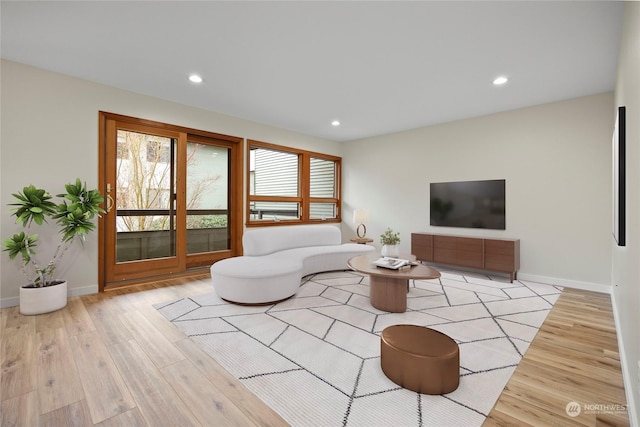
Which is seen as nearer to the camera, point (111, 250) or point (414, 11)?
point (414, 11)

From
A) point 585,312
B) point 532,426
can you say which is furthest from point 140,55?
point 585,312

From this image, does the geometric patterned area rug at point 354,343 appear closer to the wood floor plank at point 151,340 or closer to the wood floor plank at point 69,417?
the wood floor plank at point 151,340

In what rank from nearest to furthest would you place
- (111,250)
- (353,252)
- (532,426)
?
(532,426) < (111,250) < (353,252)

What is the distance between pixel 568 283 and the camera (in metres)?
3.93

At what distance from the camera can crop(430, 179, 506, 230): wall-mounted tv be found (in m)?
4.49

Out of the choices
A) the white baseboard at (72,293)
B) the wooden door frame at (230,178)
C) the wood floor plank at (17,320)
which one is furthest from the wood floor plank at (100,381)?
the wooden door frame at (230,178)

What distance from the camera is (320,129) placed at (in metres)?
5.59

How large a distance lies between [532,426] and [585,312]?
2.33 metres

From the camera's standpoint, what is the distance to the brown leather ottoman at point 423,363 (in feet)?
5.28

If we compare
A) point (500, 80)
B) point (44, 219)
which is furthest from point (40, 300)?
point (500, 80)

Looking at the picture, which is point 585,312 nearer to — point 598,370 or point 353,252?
point 598,370

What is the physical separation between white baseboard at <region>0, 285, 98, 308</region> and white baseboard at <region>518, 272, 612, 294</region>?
5954mm

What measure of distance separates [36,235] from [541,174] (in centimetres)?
637

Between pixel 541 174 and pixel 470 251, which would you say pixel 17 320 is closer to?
pixel 470 251
